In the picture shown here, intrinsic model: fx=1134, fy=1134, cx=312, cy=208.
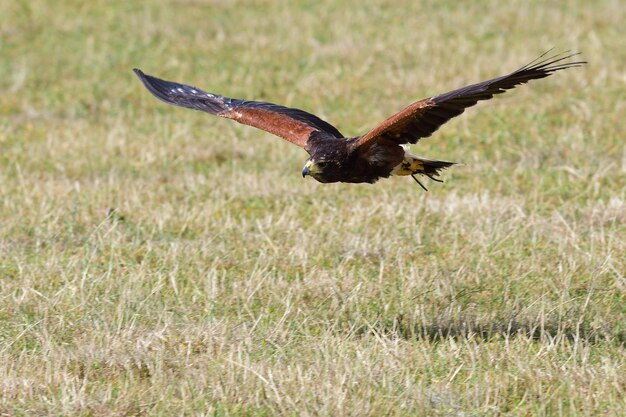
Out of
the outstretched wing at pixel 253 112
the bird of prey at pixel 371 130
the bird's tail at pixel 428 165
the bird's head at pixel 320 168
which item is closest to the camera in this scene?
the bird of prey at pixel 371 130

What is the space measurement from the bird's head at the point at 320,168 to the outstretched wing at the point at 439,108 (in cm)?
20

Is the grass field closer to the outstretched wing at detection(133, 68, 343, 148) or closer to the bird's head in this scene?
the bird's head

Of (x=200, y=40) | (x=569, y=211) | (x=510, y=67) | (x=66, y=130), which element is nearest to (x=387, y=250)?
(x=569, y=211)

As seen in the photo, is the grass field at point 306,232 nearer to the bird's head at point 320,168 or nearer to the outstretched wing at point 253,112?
the bird's head at point 320,168

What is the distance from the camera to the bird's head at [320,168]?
648 cm

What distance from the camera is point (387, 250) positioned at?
751 centimetres

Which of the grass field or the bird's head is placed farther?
the bird's head

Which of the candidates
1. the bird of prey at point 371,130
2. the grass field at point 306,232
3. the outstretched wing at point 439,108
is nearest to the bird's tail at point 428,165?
the bird of prey at point 371,130

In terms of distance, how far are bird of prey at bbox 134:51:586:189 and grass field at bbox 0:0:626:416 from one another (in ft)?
2.37

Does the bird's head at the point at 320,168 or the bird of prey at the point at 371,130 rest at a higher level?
the bird of prey at the point at 371,130

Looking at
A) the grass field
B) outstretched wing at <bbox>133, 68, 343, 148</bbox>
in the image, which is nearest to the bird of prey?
outstretched wing at <bbox>133, 68, 343, 148</bbox>

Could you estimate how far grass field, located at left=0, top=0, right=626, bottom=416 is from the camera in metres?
5.30

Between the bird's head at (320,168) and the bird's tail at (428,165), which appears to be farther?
the bird's tail at (428,165)

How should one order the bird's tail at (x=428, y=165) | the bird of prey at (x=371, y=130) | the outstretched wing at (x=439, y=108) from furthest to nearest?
the bird's tail at (x=428, y=165) → the bird of prey at (x=371, y=130) → the outstretched wing at (x=439, y=108)
